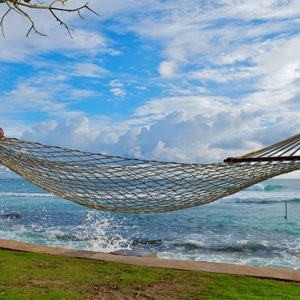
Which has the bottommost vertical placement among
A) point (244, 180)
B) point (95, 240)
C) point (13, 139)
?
point (95, 240)

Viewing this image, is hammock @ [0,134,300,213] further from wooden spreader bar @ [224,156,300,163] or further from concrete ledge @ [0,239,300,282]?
concrete ledge @ [0,239,300,282]

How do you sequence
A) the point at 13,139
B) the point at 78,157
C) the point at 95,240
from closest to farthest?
the point at 13,139
the point at 78,157
the point at 95,240

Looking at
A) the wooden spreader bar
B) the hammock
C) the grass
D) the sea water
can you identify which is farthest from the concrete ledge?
the sea water

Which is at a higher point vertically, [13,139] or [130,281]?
[13,139]

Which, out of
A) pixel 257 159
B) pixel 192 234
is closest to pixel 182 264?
pixel 257 159

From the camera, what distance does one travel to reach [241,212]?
1273cm

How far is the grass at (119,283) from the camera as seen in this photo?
2.50 m

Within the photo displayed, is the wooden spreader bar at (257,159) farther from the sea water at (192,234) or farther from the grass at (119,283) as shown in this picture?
the sea water at (192,234)

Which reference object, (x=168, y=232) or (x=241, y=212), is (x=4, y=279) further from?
(x=241, y=212)

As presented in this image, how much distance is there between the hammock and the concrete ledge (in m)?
0.70

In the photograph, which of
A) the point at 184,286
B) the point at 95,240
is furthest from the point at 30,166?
the point at 95,240

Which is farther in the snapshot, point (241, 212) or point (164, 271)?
point (241, 212)

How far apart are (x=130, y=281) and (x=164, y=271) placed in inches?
15.2

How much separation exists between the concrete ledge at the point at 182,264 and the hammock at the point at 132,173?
0.70 metres
